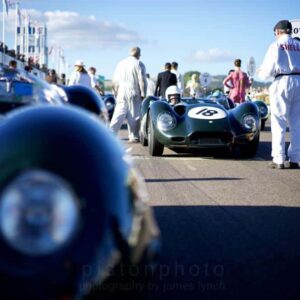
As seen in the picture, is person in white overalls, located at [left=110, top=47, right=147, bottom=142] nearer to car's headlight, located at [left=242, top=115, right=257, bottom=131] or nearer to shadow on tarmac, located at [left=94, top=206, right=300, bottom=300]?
car's headlight, located at [left=242, top=115, right=257, bottom=131]

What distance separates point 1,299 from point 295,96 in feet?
22.3

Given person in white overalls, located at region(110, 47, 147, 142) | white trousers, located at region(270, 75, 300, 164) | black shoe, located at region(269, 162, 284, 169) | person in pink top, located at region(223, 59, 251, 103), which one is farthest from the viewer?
person in pink top, located at region(223, 59, 251, 103)

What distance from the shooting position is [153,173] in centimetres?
717

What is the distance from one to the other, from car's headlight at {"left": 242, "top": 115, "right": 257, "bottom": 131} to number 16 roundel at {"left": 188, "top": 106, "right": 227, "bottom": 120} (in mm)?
318

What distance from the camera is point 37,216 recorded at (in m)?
1.41

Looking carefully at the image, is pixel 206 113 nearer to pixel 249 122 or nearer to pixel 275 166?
pixel 249 122

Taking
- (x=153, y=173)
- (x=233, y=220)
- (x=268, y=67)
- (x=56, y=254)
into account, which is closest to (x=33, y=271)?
(x=56, y=254)

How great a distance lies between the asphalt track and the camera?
2.95m

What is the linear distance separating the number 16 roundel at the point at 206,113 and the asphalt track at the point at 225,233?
1367mm

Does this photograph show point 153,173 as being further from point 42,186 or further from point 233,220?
point 42,186

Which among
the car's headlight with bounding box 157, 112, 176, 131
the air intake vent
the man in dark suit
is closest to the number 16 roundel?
the air intake vent

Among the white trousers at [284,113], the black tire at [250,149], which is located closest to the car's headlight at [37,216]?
the white trousers at [284,113]

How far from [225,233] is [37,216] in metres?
2.76

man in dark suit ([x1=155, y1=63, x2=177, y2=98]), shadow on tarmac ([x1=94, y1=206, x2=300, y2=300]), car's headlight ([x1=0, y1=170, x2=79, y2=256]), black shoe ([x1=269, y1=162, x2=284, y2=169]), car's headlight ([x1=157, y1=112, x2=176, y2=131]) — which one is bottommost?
black shoe ([x1=269, y1=162, x2=284, y2=169])
